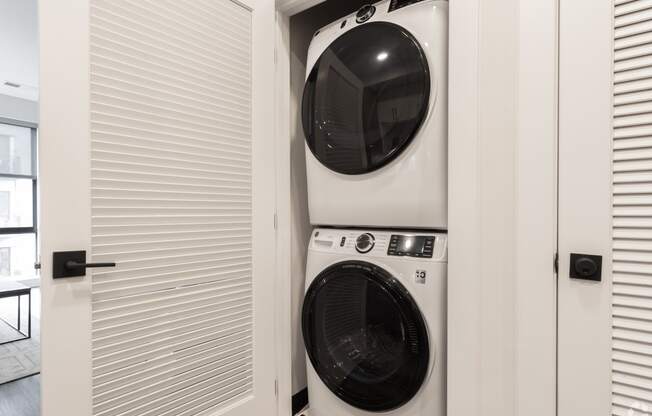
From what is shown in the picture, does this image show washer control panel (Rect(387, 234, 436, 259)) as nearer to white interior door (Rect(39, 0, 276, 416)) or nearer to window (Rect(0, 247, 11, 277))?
white interior door (Rect(39, 0, 276, 416))

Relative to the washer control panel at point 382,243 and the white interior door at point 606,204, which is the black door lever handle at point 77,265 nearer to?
the washer control panel at point 382,243

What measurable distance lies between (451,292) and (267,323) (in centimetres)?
88

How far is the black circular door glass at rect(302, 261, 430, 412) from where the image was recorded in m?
1.16

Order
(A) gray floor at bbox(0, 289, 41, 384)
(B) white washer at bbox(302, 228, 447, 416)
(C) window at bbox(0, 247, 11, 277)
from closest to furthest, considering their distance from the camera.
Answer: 1. (B) white washer at bbox(302, 228, 447, 416)
2. (A) gray floor at bbox(0, 289, 41, 384)
3. (C) window at bbox(0, 247, 11, 277)

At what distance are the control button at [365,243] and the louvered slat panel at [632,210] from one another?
0.75m

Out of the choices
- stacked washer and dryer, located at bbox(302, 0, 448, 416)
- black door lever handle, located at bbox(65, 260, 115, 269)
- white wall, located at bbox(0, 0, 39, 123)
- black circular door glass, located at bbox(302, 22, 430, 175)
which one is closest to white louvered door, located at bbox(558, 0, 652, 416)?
stacked washer and dryer, located at bbox(302, 0, 448, 416)

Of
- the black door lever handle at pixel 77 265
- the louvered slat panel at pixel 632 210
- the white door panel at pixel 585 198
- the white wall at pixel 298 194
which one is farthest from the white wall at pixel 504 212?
the black door lever handle at pixel 77 265

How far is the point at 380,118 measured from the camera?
4.16 feet

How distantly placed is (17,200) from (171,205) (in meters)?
5.11

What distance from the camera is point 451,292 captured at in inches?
42.1

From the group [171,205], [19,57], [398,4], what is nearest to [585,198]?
[398,4]

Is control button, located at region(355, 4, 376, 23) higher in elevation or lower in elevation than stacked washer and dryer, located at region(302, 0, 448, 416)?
higher

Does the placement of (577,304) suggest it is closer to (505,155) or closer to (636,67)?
(505,155)

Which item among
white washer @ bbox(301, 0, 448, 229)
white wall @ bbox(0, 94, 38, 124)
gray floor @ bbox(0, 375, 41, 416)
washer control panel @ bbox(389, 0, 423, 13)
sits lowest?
gray floor @ bbox(0, 375, 41, 416)
